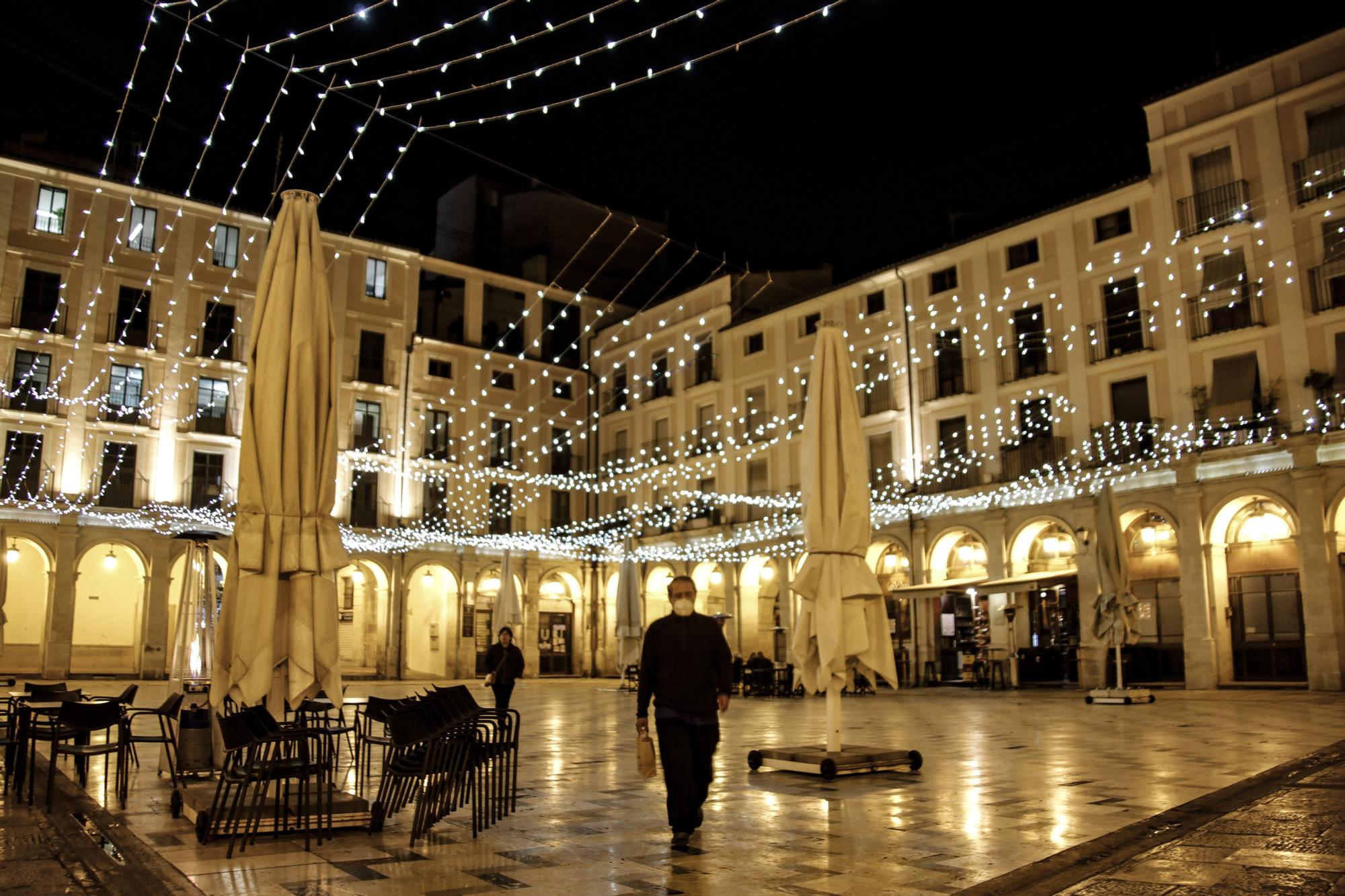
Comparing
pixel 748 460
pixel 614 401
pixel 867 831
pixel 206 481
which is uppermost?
pixel 614 401

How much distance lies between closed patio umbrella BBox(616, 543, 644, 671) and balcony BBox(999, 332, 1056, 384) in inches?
429

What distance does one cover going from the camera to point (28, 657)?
94.7ft

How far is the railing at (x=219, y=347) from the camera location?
32.1 meters

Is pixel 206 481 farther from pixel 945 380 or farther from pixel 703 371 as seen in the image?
pixel 945 380

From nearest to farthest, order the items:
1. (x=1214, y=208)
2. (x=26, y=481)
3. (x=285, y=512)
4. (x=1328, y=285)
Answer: (x=285, y=512), (x=1328, y=285), (x=1214, y=208), (x=26, y=481)

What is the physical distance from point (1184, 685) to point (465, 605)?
72.9ft

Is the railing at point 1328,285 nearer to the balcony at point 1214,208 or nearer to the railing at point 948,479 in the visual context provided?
the balcony at point 1214,208

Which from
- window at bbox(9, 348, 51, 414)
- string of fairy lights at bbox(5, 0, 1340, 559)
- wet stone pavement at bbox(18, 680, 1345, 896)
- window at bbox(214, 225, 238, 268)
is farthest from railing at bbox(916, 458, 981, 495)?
window at bbox(9, 348, 51, 414)

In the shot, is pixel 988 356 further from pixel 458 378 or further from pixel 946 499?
pixel 458 378

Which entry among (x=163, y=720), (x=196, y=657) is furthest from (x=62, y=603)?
(x=163, y=720)

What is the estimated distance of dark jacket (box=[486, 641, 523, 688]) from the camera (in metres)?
12.3

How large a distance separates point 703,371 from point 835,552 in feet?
91.0

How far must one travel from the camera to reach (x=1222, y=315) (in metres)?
23.6

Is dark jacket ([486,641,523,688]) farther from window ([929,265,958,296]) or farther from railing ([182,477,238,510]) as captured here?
railing ([182,477,238,510])
